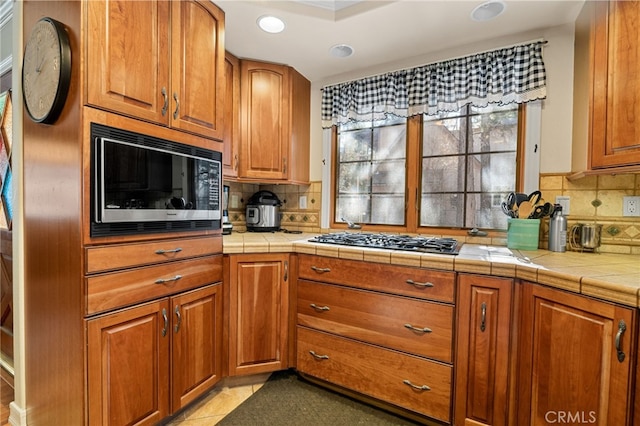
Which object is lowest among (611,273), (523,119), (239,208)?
(611,273)

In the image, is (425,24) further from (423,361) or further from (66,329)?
(66,329)

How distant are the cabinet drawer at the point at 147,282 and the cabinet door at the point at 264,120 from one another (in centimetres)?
85

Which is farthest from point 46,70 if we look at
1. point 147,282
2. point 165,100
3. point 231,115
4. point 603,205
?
point 603,205

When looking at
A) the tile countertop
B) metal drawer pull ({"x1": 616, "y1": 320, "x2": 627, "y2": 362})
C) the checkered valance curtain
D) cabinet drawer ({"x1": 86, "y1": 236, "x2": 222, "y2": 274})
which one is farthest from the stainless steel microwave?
metal drawer pull ({"x1": 616, "y1": 320, "x2": 627, "y2": 362})

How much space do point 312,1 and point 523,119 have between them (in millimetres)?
1474

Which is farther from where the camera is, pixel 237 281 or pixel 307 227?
pixel 307 227

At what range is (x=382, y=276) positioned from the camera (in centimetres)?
159

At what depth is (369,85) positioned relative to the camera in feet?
7.57

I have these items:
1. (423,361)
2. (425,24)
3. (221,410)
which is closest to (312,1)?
(425,24)

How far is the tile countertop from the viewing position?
3.35 ft

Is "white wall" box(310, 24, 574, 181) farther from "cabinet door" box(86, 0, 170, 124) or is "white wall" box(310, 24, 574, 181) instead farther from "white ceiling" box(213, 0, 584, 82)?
"cabinet door" box(86, 0, 170, 124)

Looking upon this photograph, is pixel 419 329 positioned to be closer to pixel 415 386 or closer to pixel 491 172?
pixel 415 386

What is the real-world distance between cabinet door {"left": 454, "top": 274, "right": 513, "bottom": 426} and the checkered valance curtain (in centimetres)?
123

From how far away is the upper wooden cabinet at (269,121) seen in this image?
221 cm
